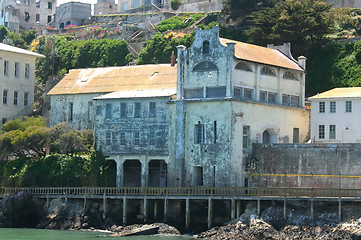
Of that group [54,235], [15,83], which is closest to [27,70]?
[15,83]

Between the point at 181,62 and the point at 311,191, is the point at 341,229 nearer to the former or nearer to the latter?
the point at 311,191

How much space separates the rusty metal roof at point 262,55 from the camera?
218ft

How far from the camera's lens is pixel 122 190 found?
65562 mm

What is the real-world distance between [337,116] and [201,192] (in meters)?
13.7

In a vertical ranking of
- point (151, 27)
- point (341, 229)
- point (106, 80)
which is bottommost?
point (341, 229)

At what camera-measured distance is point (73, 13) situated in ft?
Answer: 436

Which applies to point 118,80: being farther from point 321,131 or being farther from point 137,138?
point 321,131

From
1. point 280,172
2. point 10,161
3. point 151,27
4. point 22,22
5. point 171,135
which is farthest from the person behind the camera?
point 22,22

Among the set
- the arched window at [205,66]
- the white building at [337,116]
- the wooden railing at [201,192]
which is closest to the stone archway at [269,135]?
the white building at [337,116]

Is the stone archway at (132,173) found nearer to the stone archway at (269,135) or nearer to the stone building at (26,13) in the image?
the stone archway at (269,135)

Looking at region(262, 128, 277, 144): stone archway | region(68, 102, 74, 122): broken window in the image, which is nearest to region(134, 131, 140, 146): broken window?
region(262, 128, 277, 144): stone archway

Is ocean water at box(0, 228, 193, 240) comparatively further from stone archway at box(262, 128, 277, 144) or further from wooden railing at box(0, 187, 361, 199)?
stone archway at box(262, 128, 277, 144)

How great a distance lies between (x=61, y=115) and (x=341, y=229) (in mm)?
32707

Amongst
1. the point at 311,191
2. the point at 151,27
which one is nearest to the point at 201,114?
the point at 311,191
